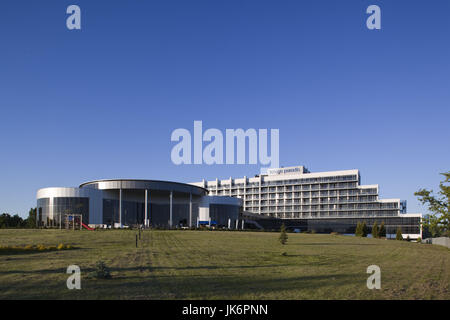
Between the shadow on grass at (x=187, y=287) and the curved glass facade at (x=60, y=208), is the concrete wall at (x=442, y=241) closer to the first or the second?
the shadow on grass at (x=187, y=287)

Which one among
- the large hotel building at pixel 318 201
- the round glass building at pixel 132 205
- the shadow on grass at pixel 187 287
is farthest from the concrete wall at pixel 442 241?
the large hotel building at pixel 318 201

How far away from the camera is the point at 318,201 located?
134750 mm

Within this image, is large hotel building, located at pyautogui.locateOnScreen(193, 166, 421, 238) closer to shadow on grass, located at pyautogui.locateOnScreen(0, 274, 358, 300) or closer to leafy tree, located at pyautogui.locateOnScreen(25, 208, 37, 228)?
leafy tree, located at pyautogui.locateOnScreen(25, 208, 37, 228)

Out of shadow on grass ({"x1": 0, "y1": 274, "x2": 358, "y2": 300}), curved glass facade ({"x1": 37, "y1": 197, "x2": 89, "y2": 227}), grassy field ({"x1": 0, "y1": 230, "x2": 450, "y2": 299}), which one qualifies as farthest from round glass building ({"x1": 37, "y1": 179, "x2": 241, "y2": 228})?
shadow on grass ({"x1": 0, "y1": 274, "x2": 358, "y2": 300})

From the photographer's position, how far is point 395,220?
119 m

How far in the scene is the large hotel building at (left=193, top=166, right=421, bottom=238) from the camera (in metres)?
121

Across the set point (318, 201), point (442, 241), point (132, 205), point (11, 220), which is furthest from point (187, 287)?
point (318, 201)

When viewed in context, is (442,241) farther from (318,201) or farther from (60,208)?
(318,201)

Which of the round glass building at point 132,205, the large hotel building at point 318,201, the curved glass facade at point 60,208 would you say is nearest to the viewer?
the curved glass facade at point 60,208

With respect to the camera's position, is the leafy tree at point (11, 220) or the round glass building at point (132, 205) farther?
the round glass building at point (132, 205)

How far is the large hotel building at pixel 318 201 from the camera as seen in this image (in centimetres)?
12112
